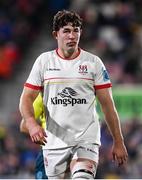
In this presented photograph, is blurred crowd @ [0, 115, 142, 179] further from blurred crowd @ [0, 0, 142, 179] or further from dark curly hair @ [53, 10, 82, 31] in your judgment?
dark curly hair @ [53, 10, 82, 31]

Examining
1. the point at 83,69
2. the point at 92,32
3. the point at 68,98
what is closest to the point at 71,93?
Answer: the point at 68,98

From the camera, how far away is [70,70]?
6645 mm

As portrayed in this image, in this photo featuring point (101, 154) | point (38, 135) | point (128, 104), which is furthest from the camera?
point (128, 104)

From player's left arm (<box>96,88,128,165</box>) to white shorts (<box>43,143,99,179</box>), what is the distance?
16 cm

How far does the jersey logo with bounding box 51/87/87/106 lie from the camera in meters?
6.62

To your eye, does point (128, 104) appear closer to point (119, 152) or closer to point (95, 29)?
point (95, 29)

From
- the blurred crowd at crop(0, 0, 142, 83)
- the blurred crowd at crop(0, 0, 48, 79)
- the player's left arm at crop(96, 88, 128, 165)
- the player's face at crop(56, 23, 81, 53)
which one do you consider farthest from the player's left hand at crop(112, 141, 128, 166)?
the blurred crowd at crop(0, 0, 48, 79)

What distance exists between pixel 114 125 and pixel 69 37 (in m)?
0.75

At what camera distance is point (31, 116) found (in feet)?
21.4

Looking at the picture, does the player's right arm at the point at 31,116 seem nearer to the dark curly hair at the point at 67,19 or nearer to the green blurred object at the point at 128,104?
the dark curly hair at the point at 67,19

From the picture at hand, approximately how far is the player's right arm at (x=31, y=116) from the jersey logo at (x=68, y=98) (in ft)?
0.63

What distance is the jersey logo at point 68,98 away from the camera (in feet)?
21.7

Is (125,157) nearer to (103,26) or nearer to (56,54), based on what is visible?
(56,54)

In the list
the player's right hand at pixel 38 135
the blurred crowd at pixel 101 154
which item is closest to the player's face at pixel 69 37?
the player's right hand at pixel 38 135
